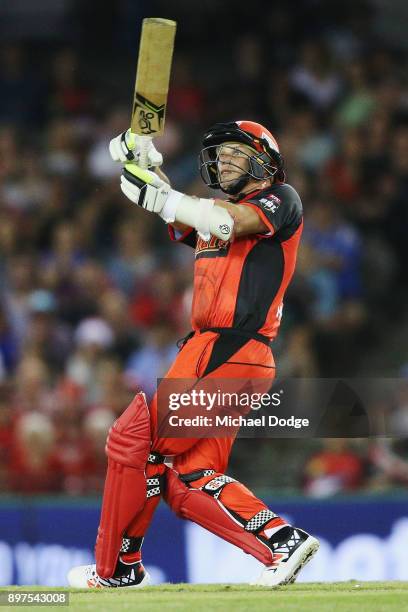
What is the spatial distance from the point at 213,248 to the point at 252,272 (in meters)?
0.23

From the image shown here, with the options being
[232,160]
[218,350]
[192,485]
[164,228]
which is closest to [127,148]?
[232,160]

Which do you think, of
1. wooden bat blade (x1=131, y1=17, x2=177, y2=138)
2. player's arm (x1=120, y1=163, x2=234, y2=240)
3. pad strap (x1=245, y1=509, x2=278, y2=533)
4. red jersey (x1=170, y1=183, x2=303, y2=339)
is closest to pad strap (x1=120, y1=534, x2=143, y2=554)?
pad strap (x1=245, y1=509, x2=278, y2=533)

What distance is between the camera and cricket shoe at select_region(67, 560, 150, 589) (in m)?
6.05

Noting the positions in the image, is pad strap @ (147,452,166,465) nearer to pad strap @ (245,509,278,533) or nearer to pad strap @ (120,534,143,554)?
pad strap @ (120,534,143,554)

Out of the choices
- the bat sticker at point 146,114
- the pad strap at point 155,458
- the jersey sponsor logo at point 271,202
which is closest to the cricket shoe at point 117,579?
the pad strap at point 155,458

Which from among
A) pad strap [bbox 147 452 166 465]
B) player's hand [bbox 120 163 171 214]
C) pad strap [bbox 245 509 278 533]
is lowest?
pad strap [bbox 245 509 278 533]

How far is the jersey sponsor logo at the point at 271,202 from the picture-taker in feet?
19.1

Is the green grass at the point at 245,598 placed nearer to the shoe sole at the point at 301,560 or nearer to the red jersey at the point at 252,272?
the shoe sole at the point at 301,560

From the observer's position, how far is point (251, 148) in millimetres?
6047

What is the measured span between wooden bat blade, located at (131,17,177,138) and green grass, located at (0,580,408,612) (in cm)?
211

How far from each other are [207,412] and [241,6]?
28.4 ft

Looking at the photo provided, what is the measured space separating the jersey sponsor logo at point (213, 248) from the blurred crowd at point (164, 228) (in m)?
3.67

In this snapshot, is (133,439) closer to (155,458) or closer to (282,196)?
(155,458)

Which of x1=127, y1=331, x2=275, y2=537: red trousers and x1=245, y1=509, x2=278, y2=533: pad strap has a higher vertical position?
x1=127, y1=331, x2=275, y2=537: red trousers
